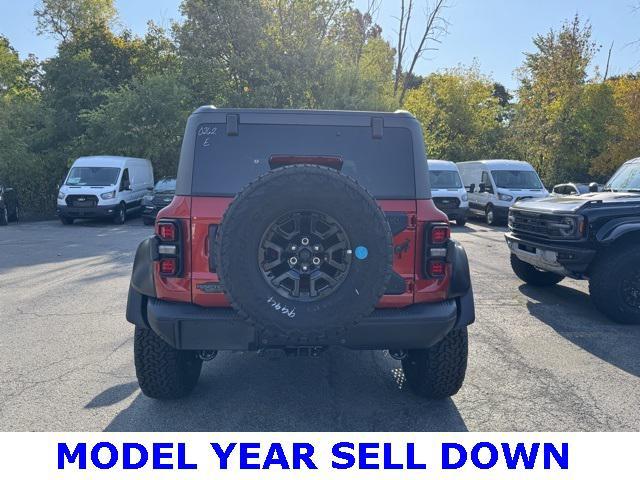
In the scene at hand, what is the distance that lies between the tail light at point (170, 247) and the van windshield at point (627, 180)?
608 cm

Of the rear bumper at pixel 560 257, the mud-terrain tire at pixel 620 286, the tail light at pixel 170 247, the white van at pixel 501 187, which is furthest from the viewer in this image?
the white van at pixel 501 187

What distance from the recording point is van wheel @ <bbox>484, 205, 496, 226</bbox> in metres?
17.3

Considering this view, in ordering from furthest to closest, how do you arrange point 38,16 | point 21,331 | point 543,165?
point 38,16
point 543,165
point 21,331

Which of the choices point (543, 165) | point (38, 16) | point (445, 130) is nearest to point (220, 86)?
point (445, 130)

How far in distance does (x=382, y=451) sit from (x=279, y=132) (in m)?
2.11

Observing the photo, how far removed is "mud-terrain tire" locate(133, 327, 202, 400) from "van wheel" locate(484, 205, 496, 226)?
14946 millimetres

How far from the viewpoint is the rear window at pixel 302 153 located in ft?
11.6

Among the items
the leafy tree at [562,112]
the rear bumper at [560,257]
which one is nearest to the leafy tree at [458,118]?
the leafy tree at [562,112]

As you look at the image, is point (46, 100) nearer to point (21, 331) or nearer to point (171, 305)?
point (21, 331)

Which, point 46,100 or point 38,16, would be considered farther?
point 38,16

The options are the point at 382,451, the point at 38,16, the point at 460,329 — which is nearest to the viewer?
the point at 382,451

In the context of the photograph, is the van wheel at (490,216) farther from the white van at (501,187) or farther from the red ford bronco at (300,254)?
the red ford bronco at (300,254)

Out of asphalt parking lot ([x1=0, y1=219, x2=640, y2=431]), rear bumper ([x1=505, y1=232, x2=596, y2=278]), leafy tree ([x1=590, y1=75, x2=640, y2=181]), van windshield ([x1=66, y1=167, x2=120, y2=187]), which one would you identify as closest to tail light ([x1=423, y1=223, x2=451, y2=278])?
asphalt parking lot ([x1=0, y1=219, x2=640, y2=431])

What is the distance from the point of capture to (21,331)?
18.6 ft
